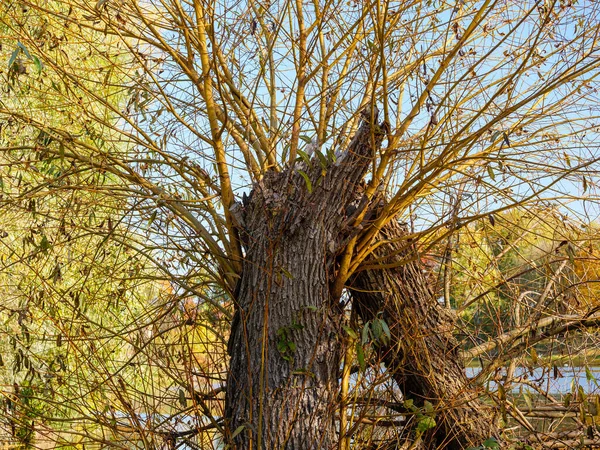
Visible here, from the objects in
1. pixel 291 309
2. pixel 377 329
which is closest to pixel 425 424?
pixel 377 329

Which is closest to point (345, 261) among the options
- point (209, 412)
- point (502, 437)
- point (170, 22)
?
point (209, 412)

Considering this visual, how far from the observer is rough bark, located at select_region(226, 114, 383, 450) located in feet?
11.2

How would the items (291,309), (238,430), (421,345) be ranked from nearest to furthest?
(238,430) → (291,309) → (421,345)

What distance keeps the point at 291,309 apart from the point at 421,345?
102cm

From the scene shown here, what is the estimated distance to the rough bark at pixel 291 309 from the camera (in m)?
3.42

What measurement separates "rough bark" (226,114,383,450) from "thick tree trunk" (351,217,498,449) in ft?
1.23

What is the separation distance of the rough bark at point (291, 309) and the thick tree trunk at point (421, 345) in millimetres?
374

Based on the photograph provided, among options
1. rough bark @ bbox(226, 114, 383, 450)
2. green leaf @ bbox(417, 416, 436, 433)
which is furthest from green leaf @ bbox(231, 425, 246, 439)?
green leaf @ bbox(417, 416, 436, 433)

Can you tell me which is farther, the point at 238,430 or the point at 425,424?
the point at 425,424

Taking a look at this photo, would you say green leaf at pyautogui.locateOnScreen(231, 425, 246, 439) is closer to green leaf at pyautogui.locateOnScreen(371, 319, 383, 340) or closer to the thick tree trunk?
green leaf at pyautogui.locateOnScreen(371, 319, 383, 340)

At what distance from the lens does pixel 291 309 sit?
11.8 ft

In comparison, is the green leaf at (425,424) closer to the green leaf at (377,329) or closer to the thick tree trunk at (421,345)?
the thick tree trunk at (421,345)

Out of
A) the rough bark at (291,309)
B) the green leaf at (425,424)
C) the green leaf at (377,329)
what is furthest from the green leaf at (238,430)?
the green leaf at (425,424)

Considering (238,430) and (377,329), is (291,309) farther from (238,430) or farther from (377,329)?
(238,430)
